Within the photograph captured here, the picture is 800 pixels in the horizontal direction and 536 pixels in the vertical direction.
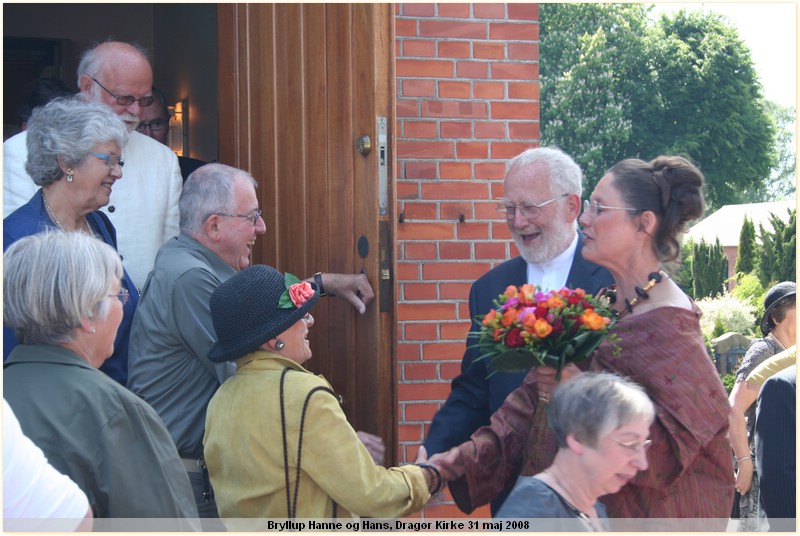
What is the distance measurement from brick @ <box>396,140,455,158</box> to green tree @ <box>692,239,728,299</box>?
2565 centimetres

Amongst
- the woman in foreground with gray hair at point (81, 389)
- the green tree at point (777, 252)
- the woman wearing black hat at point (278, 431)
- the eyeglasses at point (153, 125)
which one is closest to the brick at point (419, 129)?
the eyeglasses at point (153, 125)

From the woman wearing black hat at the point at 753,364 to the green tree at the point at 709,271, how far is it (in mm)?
23691

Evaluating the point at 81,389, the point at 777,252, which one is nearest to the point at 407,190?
the point at 81,389

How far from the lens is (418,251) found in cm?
530

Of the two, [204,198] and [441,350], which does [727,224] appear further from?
[204,198]

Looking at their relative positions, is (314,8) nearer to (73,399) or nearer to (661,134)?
(73,399)

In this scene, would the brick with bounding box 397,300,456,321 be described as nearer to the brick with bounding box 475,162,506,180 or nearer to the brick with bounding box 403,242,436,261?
the brick with bounding box 403,242,436,261

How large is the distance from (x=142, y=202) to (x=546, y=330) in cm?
247

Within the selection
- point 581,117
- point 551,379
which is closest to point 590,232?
point 551,379

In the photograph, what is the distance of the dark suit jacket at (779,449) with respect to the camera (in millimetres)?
4387

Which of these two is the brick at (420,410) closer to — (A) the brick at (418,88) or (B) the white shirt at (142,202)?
(B) the white shirt at (142,202)

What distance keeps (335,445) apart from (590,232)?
1258mm

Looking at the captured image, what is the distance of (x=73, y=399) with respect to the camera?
281 cm

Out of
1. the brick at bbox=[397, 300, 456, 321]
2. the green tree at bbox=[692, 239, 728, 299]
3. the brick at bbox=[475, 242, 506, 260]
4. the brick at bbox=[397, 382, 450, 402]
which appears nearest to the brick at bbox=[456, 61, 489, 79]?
the brick at bbox=[475, 242, 506, 260]
